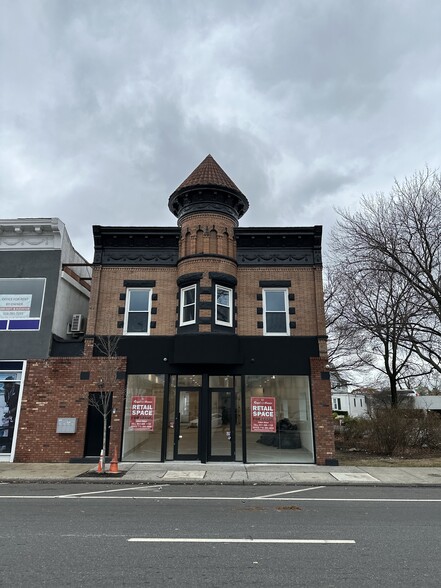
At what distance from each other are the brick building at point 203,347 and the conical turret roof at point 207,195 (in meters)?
0.05

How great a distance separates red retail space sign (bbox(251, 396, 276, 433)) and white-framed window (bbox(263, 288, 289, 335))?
2.51m

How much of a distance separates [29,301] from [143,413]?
6.16m

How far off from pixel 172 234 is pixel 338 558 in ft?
41.7

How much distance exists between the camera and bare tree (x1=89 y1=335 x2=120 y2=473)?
1338 centimetres

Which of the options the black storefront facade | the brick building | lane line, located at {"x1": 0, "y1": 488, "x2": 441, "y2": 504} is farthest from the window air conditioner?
lane line, located at {"x1": 0, "y1": 488, "x2": 441, "y2": 504}

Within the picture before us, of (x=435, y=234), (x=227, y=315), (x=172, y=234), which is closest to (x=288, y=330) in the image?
(x=227, y=315)

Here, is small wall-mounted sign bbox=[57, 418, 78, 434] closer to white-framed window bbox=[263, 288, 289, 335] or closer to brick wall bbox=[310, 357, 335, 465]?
white-framed window bbox=[263, 288, 289, 335]

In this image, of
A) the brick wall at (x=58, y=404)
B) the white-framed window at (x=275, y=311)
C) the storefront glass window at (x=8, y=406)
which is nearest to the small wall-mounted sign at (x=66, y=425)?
the brick wall at (x=58, y=404)

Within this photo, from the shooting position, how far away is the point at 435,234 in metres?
17.7

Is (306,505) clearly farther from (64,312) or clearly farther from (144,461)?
(64,312)

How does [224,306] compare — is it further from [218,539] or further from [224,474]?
[218,539]

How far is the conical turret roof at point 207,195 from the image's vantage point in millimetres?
15727

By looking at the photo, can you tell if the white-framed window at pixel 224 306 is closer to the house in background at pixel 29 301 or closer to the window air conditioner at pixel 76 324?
the house in background at pixel 29 301

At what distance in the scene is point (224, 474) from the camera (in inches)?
469
